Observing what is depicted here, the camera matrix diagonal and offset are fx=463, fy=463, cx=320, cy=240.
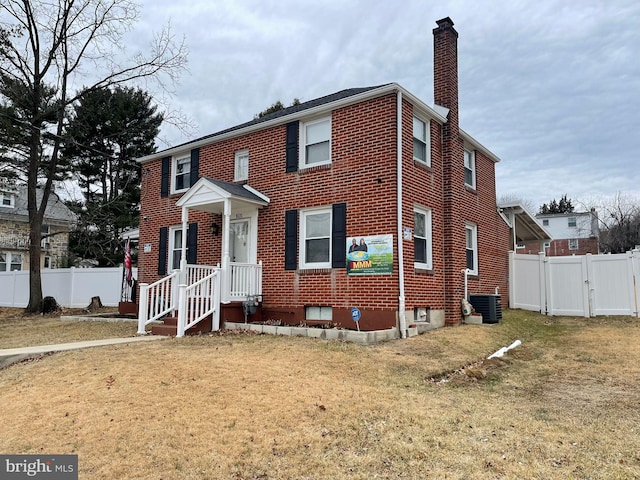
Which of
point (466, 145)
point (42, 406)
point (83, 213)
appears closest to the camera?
point (42, 406)

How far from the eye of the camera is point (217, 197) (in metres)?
11.4

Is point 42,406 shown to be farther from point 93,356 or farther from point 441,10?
point 441,10

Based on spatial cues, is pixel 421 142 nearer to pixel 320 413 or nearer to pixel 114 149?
pixel 320 413

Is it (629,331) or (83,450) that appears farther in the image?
(629,331)

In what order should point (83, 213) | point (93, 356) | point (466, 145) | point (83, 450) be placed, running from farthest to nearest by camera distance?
1. point (83, 213)
2. point (466, 145)
3. point (93, 356)
4. point (83, 450)

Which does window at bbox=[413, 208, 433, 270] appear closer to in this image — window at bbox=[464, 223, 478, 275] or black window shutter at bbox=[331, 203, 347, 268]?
black window shutter at bbox=[331, 203, 347, 268]

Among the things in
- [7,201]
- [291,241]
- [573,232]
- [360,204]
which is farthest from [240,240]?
[573,232]

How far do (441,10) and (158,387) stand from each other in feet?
38.1

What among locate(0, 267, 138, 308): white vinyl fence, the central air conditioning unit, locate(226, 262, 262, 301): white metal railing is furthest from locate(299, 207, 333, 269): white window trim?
locate(0, 267, 138, 308): white vinyl fence

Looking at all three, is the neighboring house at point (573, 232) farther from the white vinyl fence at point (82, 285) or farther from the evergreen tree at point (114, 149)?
the white vinyl fence at point (82, 285)

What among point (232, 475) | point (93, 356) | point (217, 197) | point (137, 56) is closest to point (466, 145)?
point (217, 197)

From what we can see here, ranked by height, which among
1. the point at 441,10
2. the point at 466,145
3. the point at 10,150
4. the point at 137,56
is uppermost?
the point at 137,56

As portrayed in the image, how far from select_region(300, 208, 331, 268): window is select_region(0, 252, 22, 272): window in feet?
86.2

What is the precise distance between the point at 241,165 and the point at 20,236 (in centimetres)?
2450
